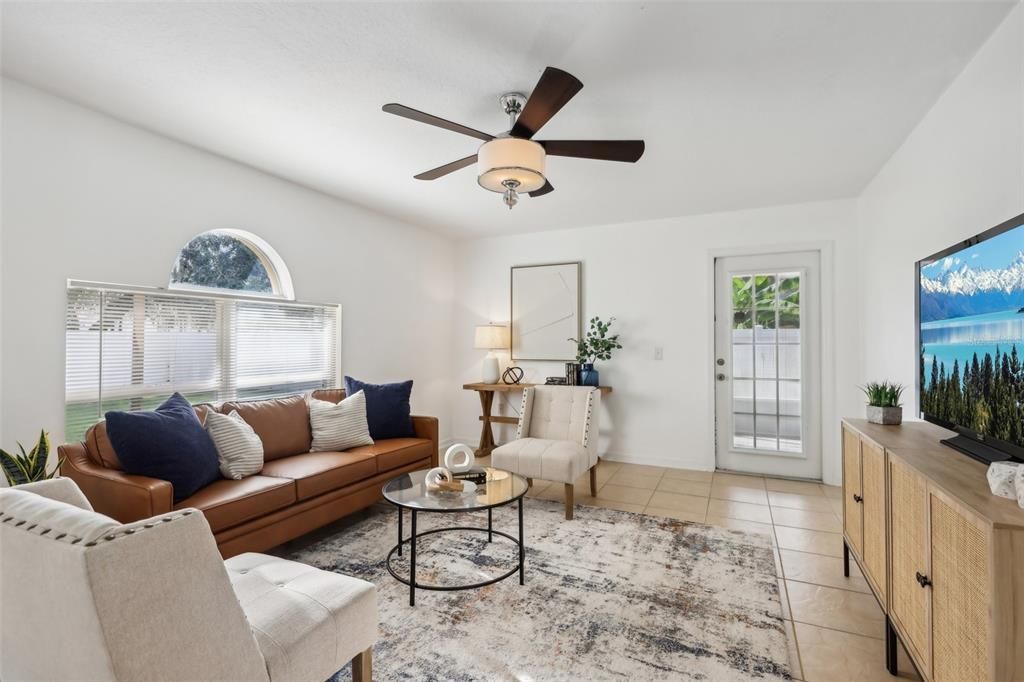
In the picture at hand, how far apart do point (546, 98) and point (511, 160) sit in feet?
1.23

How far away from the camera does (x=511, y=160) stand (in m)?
2.26

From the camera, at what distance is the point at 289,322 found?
3.85 metres

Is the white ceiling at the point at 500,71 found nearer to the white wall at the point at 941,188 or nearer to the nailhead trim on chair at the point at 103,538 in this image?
the white wall at the point at 941,188

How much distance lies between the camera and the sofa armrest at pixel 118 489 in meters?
2.09

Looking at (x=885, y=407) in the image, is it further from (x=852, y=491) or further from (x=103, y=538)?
(x=103, y=538)

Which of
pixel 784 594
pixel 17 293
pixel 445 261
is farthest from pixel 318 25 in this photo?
pixel 445 261

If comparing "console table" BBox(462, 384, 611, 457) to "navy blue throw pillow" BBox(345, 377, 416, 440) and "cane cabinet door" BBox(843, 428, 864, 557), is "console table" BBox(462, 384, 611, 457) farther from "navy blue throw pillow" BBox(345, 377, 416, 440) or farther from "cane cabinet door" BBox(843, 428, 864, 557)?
"cane cabinet door" BBox(843, 428, 864, 557)

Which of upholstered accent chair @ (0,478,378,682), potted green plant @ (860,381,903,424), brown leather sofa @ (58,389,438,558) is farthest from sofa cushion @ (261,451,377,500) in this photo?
potted green plant @ (860,381,903,424)

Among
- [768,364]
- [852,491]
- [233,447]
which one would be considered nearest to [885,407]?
[852,491]

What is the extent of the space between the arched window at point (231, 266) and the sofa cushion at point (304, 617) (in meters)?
2.27

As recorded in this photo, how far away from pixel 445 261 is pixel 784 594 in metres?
4.49

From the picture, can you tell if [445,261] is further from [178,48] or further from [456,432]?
[178,48]

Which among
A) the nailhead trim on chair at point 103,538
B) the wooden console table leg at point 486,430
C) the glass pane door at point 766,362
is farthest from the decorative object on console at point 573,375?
the nailhead trim on chair at point 103,538

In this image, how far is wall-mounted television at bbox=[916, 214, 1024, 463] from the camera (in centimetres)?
146
